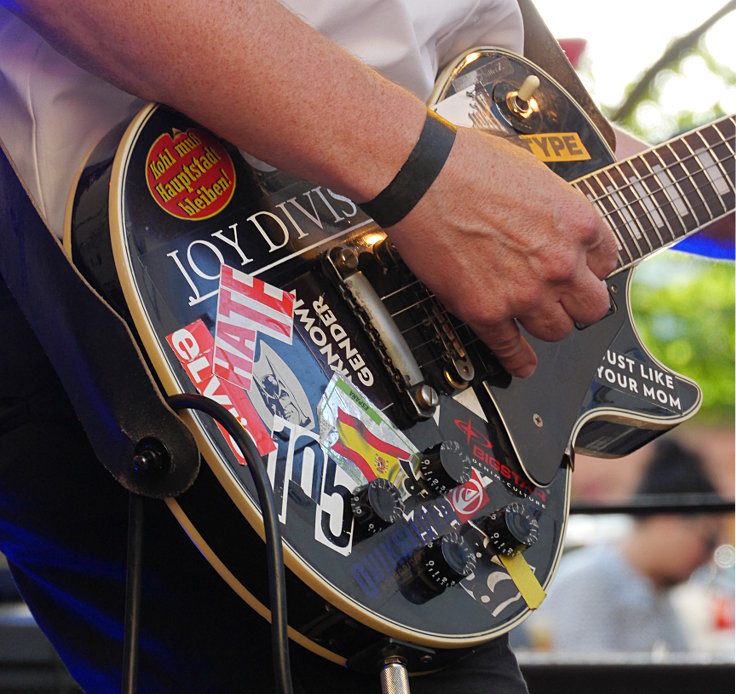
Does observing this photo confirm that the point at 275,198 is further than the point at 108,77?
Yes

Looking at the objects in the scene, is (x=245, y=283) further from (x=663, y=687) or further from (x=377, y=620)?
(x=663, y=687)

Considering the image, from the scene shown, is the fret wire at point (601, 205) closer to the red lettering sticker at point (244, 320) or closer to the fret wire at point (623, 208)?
the fret wire at point (623, 208)

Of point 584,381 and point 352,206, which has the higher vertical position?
point 352,206

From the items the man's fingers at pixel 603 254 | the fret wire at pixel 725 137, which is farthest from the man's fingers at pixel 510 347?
the fret wire at pixel 725 137

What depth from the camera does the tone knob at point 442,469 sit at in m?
0.95

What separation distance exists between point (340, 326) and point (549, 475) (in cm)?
34

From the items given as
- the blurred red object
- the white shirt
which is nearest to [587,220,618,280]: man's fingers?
the white shirt

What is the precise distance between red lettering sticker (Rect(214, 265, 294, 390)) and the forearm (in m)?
0.12

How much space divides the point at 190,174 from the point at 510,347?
0.42 m

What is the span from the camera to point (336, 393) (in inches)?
36.5

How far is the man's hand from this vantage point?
3.10 feet

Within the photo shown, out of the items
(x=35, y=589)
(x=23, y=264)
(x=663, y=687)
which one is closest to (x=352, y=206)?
(x=23, y=264)

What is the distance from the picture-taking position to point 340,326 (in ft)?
3.19

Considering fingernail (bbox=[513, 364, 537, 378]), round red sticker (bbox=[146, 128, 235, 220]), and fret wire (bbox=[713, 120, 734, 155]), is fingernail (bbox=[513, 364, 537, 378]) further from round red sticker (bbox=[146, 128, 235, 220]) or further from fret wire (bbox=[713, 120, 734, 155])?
fret wire (bbox=[713, 120, 734, 155])
